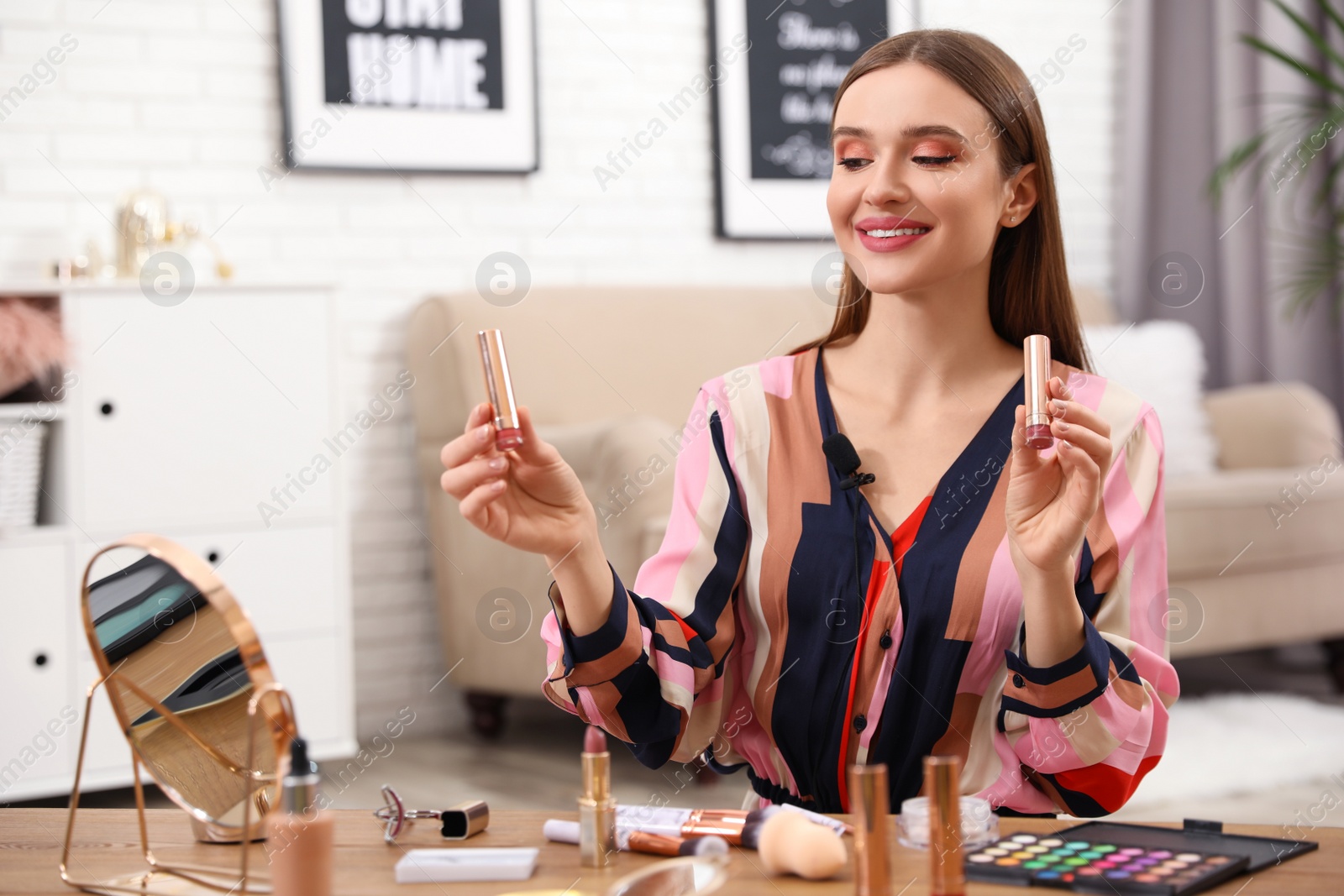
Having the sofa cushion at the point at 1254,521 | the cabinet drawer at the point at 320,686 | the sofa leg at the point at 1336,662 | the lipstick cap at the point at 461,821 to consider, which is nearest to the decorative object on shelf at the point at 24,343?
the cabinet drawer at the point at 320,686

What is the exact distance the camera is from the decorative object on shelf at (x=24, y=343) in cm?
251

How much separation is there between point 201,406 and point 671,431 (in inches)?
39.3

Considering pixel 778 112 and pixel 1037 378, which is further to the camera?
pixel 778 112

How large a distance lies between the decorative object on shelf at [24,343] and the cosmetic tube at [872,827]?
2281mm

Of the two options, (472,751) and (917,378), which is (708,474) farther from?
(472,751)

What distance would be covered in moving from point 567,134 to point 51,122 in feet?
4.10

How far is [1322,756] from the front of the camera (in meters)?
2.75

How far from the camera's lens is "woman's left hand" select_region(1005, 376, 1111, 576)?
89 cm

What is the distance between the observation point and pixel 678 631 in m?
1.16

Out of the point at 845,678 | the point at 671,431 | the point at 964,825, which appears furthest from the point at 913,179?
the point at 671,431

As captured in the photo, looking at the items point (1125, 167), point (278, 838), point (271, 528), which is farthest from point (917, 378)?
point (1125, 167)

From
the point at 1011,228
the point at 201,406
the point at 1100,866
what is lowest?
the point at 1100,866

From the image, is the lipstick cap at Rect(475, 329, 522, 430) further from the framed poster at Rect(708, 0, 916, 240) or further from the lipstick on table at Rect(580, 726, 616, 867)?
the framed poster at Rect(708, 0, 916, 240)

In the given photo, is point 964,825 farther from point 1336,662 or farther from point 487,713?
point 1336,662
